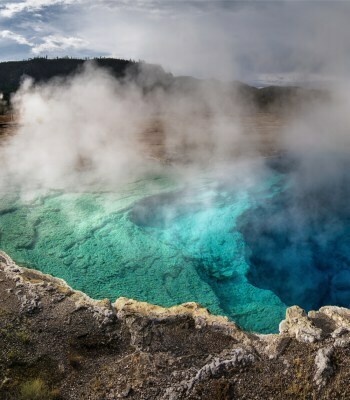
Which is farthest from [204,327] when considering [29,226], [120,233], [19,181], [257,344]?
[19,181]

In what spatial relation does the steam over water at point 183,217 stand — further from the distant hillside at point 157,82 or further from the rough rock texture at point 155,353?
the distant hillside at point 157,82

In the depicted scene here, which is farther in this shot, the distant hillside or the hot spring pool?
the distant hillside

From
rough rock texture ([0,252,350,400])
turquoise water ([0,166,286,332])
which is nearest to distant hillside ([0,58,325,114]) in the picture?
turquoise water ([0,166,286,332])

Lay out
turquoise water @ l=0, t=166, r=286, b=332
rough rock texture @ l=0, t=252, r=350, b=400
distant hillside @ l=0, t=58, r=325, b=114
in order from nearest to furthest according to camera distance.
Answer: rough rock texture @ l=0, t=252, r=350, b=400
turquoise water @ l=0, t=166, r=286, b=332
distant hillside @ l=0, t=58, r=325, b=114

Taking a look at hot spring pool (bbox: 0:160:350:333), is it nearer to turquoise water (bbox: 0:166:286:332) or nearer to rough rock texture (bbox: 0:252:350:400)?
turquoise water (bbox: 0:166:286:332)

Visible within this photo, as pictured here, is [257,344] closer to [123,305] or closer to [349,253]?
[123,305]

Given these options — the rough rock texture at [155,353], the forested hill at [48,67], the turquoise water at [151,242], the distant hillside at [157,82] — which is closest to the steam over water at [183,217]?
the turquoise water at [151,242]

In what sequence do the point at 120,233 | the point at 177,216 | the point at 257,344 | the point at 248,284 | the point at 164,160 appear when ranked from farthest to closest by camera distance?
the point at 164,160 → the point at 177,216 → the point at 120,233 → the point at 248,284 → the point at 257,344
